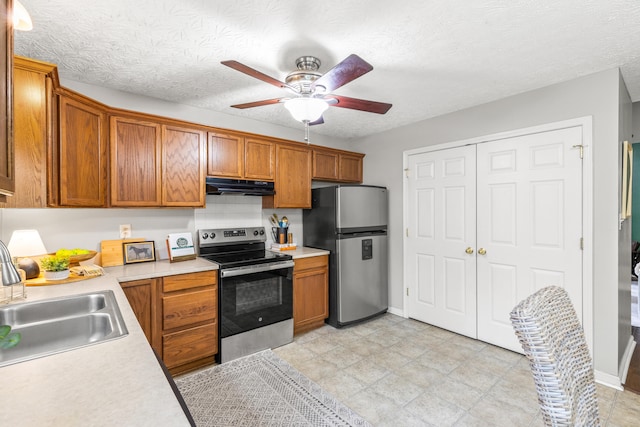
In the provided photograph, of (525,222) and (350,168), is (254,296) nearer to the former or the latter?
(350,168)

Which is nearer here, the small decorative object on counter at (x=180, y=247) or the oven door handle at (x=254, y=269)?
the oven door handle at (x=254, y=269)

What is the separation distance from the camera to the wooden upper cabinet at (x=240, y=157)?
2902mm

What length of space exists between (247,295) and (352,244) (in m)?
1.32

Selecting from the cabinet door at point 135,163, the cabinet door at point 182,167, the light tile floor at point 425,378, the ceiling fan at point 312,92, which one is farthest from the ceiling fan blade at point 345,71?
the light tile floor at point 425,378

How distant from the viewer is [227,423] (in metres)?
1.92

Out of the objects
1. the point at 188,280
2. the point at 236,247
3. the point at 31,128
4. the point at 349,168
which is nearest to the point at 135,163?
the point at 31,128

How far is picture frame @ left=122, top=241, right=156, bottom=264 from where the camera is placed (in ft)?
8.57

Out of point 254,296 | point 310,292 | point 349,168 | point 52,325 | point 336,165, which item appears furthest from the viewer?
point 349,168

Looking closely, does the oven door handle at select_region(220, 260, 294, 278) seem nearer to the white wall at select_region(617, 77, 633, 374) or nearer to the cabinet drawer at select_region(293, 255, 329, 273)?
the cabinet drawer at select_region(293, 255, 329, 273)

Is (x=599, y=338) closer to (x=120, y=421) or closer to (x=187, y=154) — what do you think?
(x=120, y=421)

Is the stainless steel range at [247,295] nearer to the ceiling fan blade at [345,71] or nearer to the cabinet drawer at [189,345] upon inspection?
the cabinet drawer at [189,345]

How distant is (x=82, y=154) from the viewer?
2146 millimetres

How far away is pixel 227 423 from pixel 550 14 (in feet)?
9.94

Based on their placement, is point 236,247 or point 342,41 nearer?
point 342,41
